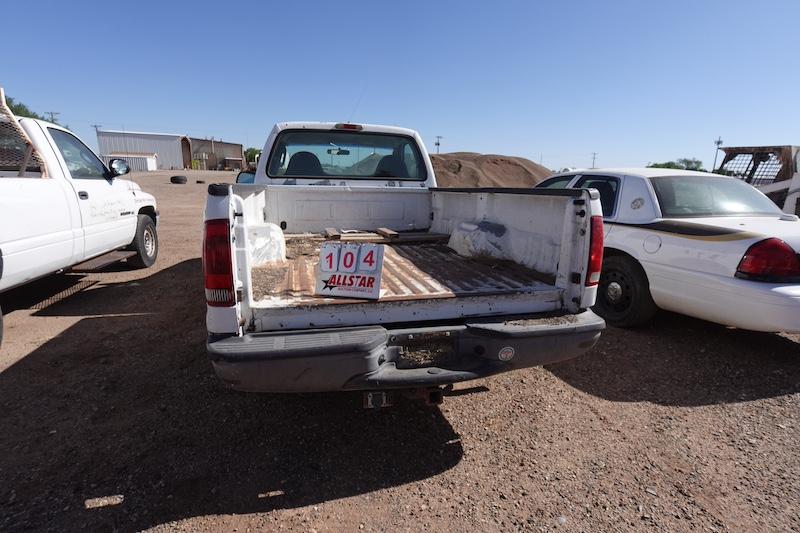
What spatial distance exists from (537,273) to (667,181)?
8.22 feet

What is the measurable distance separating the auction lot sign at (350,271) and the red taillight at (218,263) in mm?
506

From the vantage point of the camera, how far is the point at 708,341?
4.23 m

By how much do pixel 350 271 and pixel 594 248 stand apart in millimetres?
1452

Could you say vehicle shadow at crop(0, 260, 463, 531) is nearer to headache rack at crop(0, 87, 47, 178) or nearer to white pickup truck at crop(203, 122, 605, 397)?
white pickup truck at crop(203, 122, 605, 397)

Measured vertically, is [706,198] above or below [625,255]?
above

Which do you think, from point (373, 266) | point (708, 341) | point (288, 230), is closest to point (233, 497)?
point (373, 266)

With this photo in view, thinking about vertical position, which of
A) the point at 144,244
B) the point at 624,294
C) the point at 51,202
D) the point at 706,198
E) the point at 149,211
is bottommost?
the point at 624,294

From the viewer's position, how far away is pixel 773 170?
8.10 metres

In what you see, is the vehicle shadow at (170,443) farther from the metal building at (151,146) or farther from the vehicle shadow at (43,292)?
the metal building at (151,146)

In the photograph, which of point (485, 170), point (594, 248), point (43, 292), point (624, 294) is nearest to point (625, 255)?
point (624, 294)

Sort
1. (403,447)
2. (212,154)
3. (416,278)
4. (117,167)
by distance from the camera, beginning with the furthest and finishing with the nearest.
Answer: (212,154)
(117,167)
(416,278)
(403,447)

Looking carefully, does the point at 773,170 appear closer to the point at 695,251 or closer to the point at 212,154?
the point at 695,251

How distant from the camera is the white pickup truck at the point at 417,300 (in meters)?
2.07

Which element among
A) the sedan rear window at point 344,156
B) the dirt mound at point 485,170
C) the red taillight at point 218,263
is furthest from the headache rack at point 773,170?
the dirt mound at point 485,170
